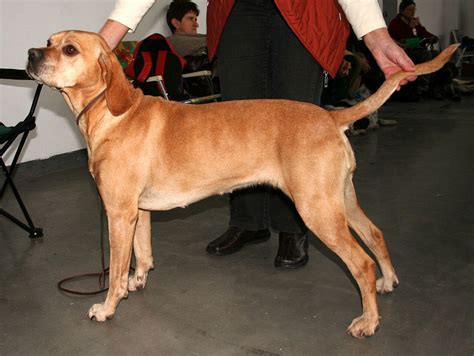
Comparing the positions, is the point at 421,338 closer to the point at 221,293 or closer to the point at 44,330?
the point at 221,293

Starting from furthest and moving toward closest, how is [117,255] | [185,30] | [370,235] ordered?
[185,30] → [370,235] → [117,255]

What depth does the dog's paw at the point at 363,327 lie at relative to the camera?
7.91 feet

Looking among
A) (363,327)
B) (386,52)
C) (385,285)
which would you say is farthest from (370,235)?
(386,52)

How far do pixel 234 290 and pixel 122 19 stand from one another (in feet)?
4.58

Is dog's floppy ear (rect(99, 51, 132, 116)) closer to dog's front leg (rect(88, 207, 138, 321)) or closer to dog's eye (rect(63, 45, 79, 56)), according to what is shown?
dog's eye (rect(63, 45, 79, 56))

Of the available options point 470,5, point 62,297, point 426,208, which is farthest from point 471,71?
point 62,297

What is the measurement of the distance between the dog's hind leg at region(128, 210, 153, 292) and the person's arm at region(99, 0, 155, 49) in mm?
845

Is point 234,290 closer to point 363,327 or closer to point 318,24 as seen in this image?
point 363,327

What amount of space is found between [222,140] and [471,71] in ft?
47.1

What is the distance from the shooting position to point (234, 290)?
2.93 metres

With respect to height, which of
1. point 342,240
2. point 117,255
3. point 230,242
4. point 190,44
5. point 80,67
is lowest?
point 230,242

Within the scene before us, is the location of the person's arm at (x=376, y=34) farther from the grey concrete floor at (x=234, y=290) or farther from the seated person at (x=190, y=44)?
the seated person at (x=190, y=44)

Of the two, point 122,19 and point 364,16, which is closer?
point 364,16

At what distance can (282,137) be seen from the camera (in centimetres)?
245
